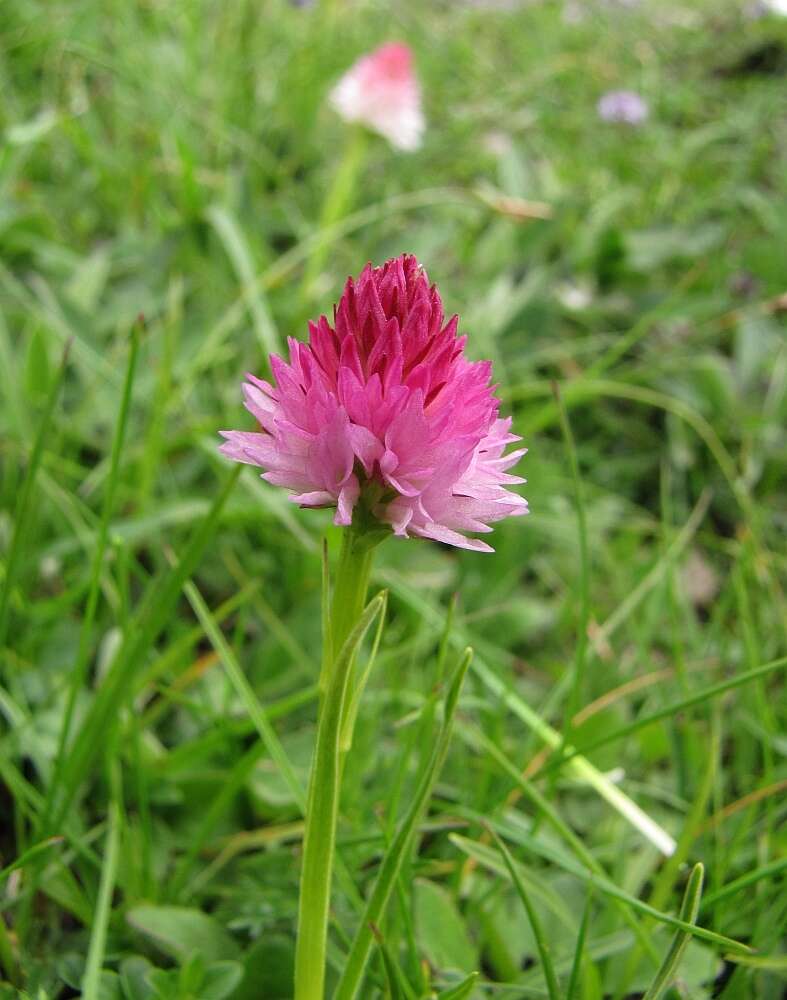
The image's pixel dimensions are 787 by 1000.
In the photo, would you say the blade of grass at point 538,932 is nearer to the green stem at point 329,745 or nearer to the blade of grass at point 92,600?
the green stem at point 329,745

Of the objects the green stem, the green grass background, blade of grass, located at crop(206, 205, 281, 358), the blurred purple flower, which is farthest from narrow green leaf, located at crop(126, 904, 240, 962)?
the blurred purple flower

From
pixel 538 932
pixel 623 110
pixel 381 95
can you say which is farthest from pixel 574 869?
pixel 623 110

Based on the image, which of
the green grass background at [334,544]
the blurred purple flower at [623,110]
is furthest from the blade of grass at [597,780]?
the blurred purple flower at [623,110]

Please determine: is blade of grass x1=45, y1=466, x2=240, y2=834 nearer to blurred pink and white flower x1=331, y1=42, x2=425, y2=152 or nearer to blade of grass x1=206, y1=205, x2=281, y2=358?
blade of grass x1=206, y1=205, x2=281, y2=358

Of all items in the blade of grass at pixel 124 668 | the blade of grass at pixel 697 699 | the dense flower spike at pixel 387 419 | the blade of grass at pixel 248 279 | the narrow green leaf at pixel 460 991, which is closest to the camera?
the dense flower spike at pixel 387 419

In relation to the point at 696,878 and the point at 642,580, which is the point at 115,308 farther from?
the point at 696,878
